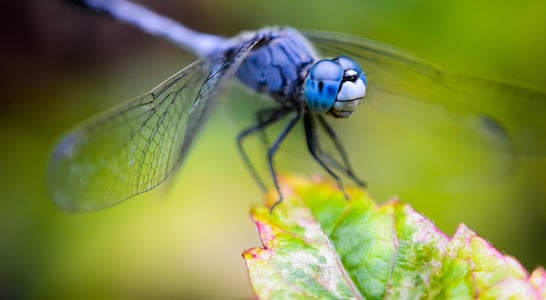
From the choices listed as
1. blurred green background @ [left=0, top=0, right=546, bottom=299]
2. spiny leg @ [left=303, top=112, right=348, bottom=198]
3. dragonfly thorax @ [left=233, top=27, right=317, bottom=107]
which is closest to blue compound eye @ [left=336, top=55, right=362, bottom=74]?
dragonfly thorax @ [left=233, top=27, right=317, bottom=107]

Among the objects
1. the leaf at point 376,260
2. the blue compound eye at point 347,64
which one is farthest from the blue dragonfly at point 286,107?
the leaf at point 376,260

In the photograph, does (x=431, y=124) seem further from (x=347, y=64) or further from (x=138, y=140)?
(x=138, y=140)

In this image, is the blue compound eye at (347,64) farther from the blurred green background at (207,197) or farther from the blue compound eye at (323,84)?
the blurred green background at (207,197)

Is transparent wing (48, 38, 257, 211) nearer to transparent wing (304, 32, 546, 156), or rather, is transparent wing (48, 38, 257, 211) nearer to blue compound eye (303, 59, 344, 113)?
blue compound eye (303, 59, 344, 113)

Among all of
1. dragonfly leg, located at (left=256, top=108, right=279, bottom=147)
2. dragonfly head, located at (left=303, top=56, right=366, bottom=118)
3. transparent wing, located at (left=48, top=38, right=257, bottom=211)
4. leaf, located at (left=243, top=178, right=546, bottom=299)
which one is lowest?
leaf, located at (left=243, top=178, right=546, bottom=299)

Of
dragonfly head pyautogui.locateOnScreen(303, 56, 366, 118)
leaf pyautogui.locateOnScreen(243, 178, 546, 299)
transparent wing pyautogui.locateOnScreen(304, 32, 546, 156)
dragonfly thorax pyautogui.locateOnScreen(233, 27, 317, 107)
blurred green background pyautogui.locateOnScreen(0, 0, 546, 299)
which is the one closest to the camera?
leaf pyautogui.locateOnScreen(243, 178, 546, 299)

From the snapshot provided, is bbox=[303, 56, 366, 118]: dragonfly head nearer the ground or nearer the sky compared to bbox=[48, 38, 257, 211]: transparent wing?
nearer the ground

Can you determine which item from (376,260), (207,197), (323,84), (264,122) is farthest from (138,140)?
(207,197)
